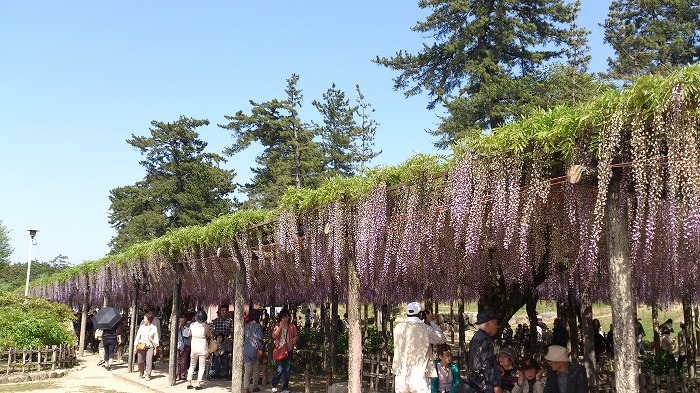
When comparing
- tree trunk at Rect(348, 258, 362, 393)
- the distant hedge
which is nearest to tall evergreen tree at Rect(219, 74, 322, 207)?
the distant hedge

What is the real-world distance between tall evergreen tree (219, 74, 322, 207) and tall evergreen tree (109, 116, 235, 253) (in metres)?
4.64

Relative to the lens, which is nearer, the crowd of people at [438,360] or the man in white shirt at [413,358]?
the crowd of people at [438,360]

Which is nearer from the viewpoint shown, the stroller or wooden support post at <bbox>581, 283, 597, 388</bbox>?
wooden support post at <bbox>581, 283, 597, 388</bbox>

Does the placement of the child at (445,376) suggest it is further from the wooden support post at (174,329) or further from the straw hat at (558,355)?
the wooden support post at (174,329)

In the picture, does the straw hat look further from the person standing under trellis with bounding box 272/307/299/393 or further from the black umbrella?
the black umbrella

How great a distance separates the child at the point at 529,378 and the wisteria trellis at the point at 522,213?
1.35 m

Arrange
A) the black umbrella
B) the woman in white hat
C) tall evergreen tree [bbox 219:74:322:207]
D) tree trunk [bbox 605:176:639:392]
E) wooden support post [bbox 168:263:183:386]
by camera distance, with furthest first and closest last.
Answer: tall evergreen tree [bbox 219:74:322:207] → the black umbrella → wooden support post [bbox 168:263:183:386] → the woman in white hat → tree trunk [bbox 605:176:639:392]

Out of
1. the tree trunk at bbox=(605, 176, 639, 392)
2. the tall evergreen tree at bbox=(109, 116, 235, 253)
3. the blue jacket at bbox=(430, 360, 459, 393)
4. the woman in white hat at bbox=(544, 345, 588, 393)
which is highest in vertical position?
the tall evergreen tree at bbox=(109, 116, 235, 253)

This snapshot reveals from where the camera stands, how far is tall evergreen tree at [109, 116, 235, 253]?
43125mm

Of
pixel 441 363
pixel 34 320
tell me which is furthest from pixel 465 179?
pixel 34 320

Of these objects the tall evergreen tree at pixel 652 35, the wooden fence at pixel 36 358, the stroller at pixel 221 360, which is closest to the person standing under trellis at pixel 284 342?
the stroller at pixel 221 360

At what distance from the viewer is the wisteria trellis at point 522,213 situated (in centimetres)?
429

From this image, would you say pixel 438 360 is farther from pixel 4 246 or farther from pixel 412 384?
pixel 4 246

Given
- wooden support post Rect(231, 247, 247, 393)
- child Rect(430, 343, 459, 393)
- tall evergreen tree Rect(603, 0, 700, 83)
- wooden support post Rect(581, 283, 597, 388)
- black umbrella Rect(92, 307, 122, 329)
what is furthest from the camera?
tall evergreen tree Rect(603, 0, 700, 83)
